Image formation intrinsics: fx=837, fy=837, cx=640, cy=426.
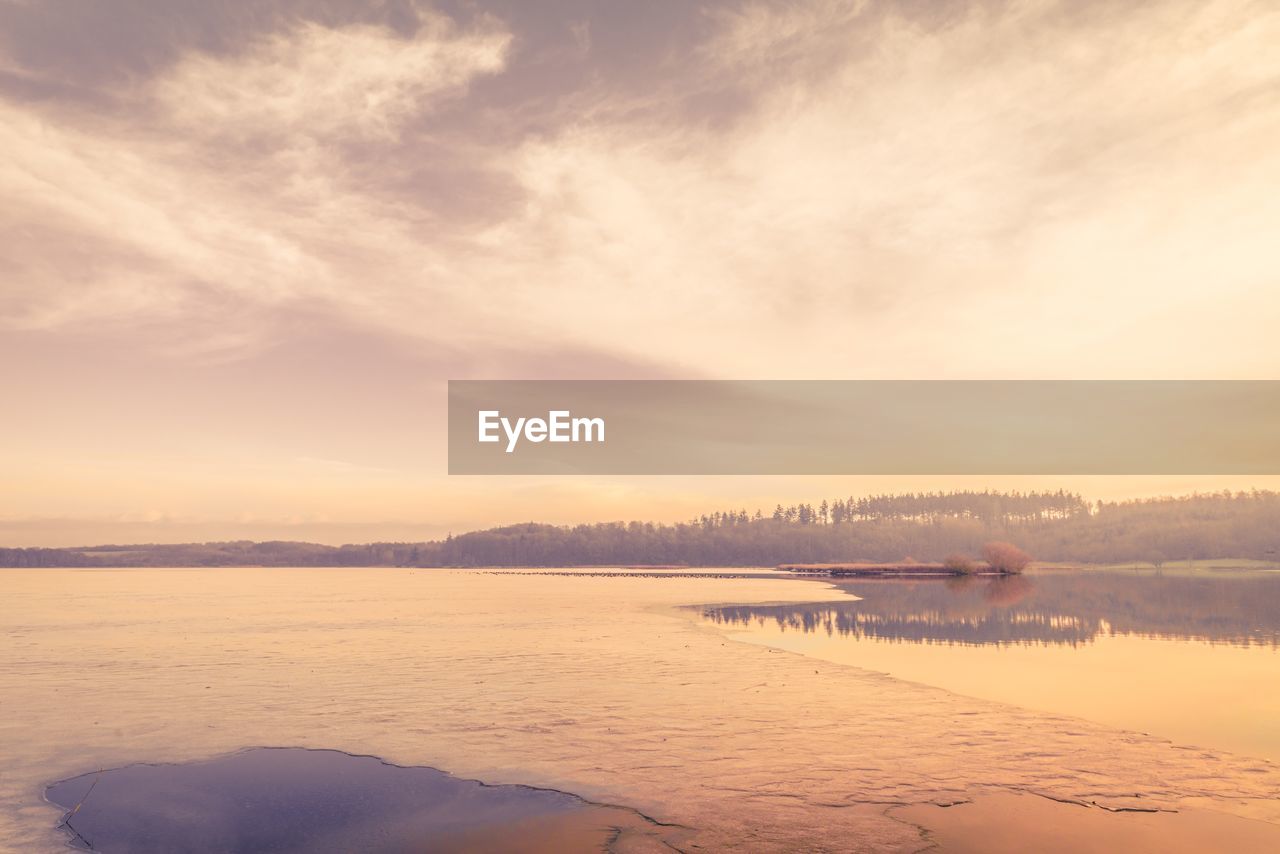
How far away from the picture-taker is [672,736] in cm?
1598

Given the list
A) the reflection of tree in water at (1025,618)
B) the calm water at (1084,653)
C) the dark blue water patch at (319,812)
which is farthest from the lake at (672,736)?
the reflection of tree in water at (1025,618)

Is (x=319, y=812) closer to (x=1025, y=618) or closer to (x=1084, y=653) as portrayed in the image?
(x=1084, y=653)

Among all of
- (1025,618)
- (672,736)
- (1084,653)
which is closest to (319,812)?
(672,736)

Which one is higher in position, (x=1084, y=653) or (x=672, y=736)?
(x=672, y=736)

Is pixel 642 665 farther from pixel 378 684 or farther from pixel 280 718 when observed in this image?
pixel 280 718

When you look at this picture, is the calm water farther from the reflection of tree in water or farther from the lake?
the lake

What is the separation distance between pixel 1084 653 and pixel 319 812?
90.2ft

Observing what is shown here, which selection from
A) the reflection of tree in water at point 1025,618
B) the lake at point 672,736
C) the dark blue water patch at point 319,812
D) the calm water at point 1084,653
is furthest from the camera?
the reflection of tree in water at point 1025,618

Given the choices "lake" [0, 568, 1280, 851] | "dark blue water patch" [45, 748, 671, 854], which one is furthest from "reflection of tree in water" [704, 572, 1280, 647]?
"dark blue water patch" [45, 748, 671, 854]

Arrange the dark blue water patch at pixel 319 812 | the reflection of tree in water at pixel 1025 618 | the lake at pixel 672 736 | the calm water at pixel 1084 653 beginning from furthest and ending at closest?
the reflection of tree in water at pixel 1025 618 < the calm water at pixel 1084 653 < the lake at pixel 672 736 < the dark blue water patch at pixel 319 812

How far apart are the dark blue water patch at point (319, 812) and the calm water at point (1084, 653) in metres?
12.7

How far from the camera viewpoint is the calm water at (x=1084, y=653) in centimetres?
1875

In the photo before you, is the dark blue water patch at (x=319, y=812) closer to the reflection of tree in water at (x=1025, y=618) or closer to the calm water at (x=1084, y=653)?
the calm water at (x=1084, y=653)

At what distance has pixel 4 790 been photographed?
498 inches
